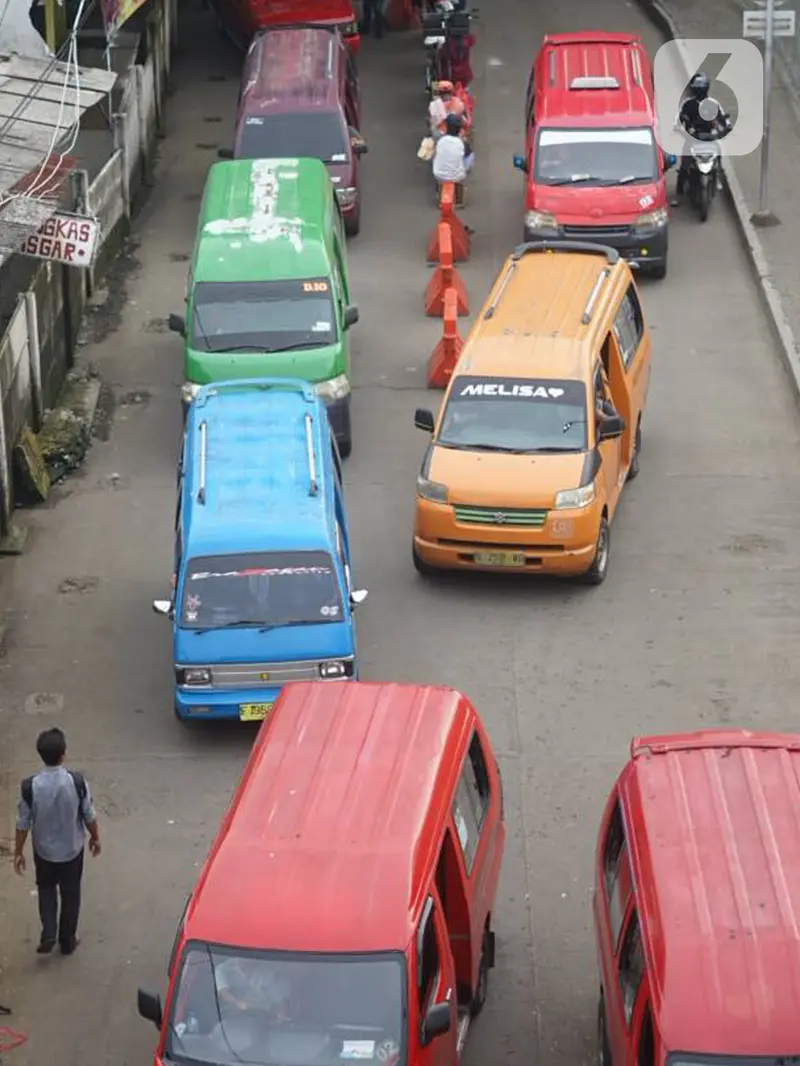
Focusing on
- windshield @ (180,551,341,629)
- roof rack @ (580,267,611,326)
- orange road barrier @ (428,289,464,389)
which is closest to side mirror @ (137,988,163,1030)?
windshield @ (180,551,341,629)

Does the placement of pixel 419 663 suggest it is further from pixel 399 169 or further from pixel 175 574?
pixel 399 169

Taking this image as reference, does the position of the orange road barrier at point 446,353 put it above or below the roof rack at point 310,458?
below

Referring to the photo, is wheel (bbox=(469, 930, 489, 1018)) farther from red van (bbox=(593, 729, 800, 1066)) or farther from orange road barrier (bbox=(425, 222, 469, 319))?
orange road barrier (bbox=(425, 222, 469, 319))

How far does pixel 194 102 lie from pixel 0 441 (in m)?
15.9

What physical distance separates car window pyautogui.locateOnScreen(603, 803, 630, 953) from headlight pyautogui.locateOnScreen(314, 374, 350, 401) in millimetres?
10308

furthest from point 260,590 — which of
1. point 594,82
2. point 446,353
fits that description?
point 594,82

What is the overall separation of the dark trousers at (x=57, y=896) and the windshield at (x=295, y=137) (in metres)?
16.3

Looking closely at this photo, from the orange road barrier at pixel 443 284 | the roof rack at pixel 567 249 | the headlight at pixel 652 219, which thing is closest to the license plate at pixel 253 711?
the roof rack at pixel 567 249

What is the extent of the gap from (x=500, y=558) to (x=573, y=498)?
85 centimetres

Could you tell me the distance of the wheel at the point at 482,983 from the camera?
43.9ft

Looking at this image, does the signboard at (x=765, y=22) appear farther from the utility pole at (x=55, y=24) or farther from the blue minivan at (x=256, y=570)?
the blue minivan at (x=256, y=570)

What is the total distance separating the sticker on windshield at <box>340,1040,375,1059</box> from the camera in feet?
35.7

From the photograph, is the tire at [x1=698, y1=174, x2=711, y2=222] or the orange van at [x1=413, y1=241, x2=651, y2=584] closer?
the orange van at [x1=413, y1=241, x2=651, y2=584]

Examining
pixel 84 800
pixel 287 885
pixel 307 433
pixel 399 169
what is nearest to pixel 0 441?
pixel 307 433
